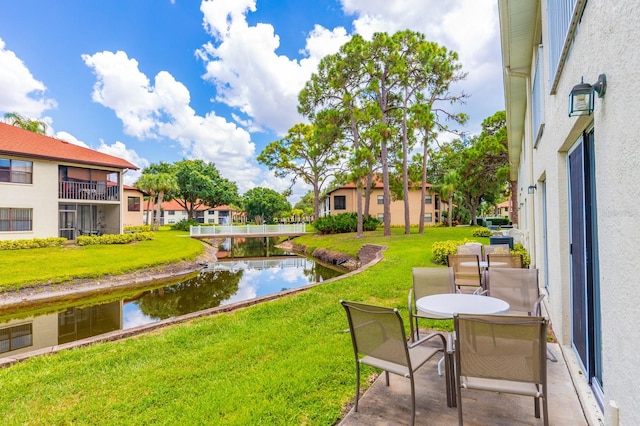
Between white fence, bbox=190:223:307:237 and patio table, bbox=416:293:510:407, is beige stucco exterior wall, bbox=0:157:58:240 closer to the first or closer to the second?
white fence, bbox=190:223:307:237

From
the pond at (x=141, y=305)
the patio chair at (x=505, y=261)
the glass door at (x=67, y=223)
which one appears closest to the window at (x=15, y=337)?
the pond at (x=141, y=305)

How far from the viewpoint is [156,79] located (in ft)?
76.4

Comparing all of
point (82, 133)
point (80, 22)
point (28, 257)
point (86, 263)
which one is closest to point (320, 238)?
point (86, 263)

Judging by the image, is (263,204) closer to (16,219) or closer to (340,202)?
(340,202)

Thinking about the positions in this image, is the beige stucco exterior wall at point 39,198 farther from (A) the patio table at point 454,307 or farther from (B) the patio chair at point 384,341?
(A) the patio table at point 454,307

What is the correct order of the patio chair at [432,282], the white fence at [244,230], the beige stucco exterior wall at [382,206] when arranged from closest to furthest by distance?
the patio chair at [432,282] < the white fence at [244,230] < the beige stucco exterior wall at [382,206]

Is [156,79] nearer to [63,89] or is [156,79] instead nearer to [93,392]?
[63,89]

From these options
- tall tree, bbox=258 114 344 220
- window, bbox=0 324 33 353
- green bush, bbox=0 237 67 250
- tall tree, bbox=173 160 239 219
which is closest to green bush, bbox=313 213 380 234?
tall tree, bbox=258 114 344 220

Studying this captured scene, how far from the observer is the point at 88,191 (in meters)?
20.6

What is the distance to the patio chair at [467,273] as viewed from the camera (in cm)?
704

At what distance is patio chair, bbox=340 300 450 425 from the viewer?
256cm

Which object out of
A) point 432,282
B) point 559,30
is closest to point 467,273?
point 432,282

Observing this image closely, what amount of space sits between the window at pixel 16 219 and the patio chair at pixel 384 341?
73.0 ft

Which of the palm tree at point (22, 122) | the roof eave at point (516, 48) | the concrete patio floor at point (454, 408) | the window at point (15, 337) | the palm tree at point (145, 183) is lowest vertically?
the window at point (15, 337)
